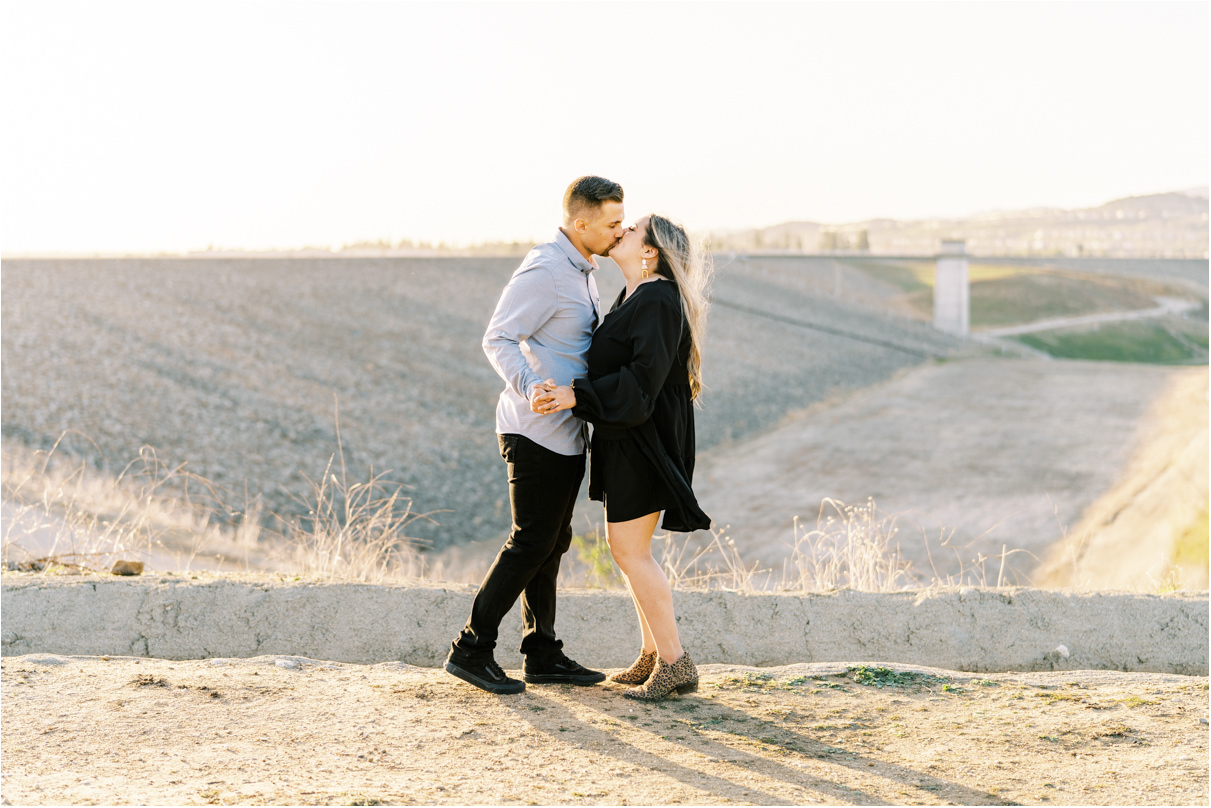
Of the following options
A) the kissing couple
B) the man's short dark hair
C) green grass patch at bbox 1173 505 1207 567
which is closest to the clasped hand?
the kissing couple

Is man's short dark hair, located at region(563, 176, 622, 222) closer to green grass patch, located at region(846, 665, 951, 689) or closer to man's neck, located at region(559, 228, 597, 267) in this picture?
man's neck, located at region(559, 228, 597, 267)

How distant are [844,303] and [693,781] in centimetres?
6019

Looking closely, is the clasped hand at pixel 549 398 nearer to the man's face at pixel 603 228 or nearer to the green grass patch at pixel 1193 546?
the man's face at pixel 603 228

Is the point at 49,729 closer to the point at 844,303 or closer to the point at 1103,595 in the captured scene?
the point at 1103,595

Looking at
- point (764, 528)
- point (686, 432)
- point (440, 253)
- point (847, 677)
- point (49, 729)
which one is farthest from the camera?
point (440, 253)

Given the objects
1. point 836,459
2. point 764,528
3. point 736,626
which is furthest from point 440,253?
point 736,626

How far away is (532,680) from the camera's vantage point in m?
3.96

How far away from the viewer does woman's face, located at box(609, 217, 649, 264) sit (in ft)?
11.8

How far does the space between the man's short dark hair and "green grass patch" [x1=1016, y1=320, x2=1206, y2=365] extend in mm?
A: 71700

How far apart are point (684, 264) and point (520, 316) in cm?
63

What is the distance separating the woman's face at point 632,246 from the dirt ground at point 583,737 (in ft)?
5.54

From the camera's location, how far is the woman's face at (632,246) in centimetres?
360

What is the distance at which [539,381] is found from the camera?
3467mm

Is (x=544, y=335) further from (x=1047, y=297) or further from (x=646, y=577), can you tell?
(x=1047, y=297)
